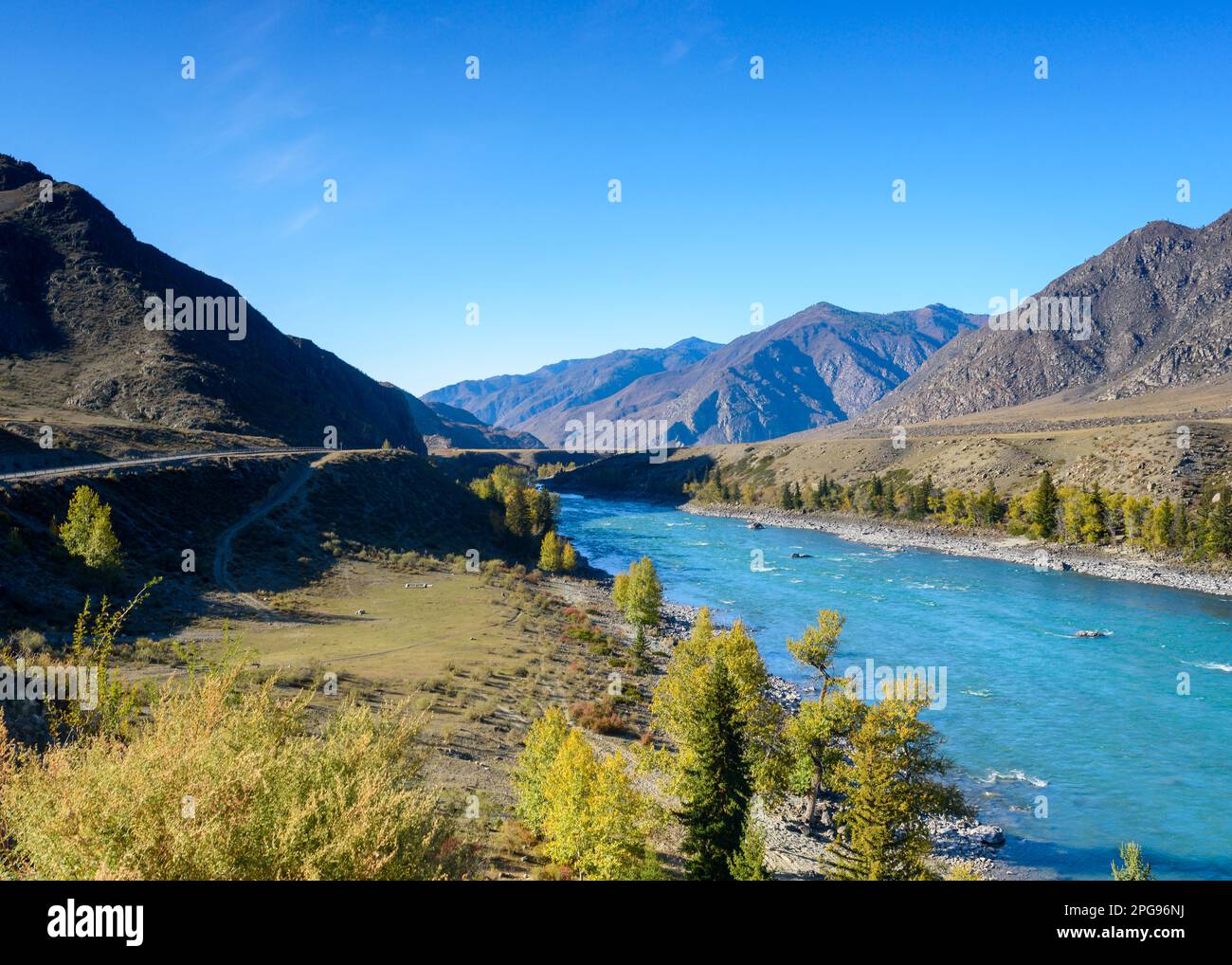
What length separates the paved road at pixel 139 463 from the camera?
4800cm

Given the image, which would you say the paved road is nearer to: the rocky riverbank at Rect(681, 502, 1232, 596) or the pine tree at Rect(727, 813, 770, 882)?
the pine tree at Rect(727, 813, 770, 882)

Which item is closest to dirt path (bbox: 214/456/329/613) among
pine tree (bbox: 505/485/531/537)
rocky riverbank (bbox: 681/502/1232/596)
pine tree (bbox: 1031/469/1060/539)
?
pine tree (bbox: 505/485/531/537)

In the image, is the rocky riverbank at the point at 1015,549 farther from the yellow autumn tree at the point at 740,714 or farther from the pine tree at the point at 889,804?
the pine tree at the point at 889,804

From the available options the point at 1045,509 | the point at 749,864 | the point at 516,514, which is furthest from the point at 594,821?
the point at 1045,509

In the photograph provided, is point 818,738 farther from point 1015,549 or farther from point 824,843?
point 1015,549

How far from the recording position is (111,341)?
96.1 m

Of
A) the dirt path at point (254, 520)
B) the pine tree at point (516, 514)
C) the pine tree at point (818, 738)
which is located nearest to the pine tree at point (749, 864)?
the pine tree at point (818, 738)

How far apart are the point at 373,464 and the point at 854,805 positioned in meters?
74.6

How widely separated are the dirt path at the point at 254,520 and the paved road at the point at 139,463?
4452mm

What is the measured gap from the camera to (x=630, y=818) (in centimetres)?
1802

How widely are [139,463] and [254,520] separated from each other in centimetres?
1086

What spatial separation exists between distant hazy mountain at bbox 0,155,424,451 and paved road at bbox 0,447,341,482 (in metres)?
15.5

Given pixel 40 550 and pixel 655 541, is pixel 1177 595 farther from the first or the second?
pixel 40 550

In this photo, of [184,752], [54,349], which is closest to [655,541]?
[54,349]
